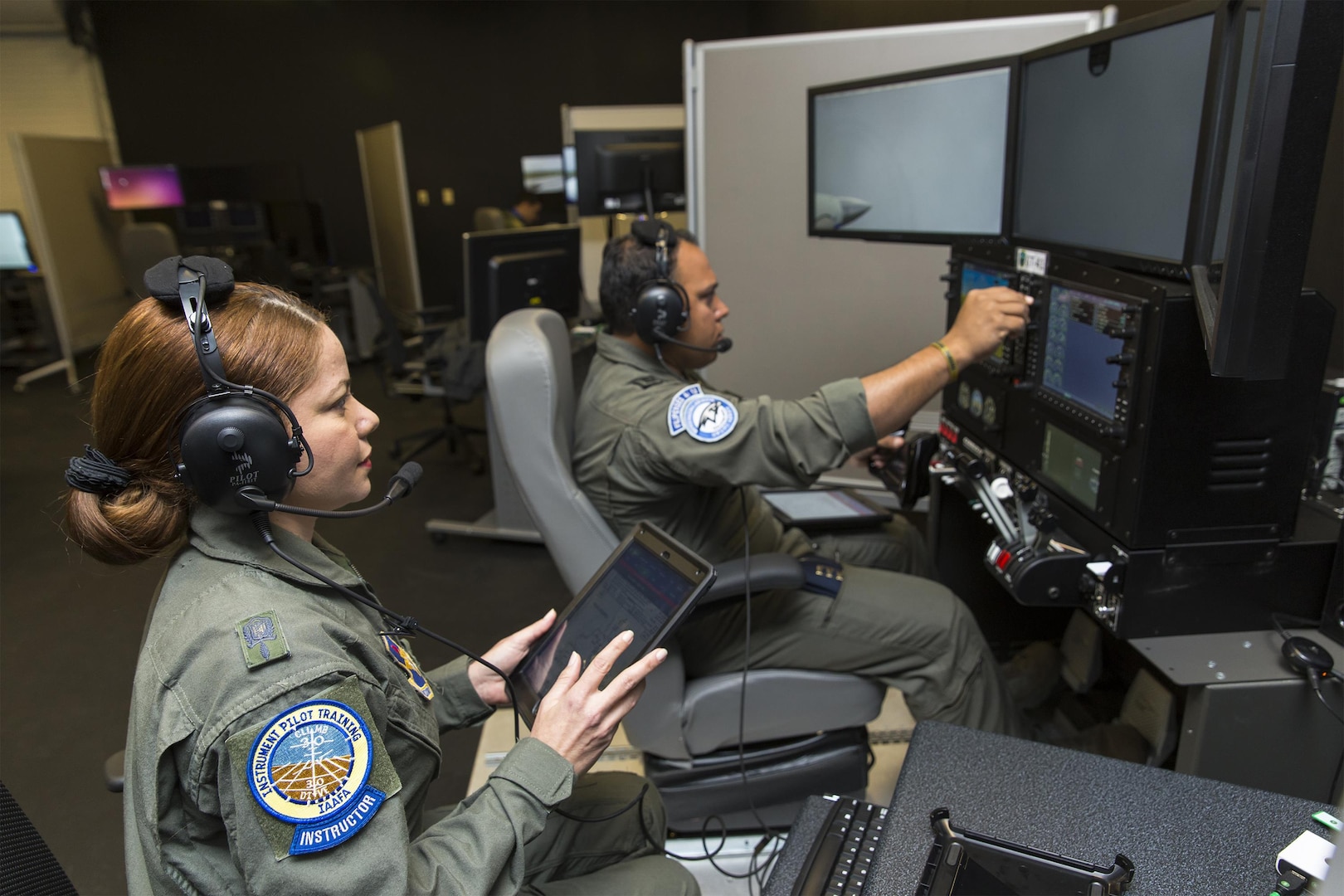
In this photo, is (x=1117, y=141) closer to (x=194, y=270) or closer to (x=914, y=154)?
(x=914, y=154)

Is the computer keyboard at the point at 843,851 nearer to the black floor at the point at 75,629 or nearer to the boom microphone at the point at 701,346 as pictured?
the black floor at the point at 75,629

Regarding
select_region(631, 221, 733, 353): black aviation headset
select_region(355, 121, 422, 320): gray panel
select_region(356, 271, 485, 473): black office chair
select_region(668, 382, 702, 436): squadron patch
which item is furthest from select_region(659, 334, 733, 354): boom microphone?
select_region(355, 121, 422, 320): gray panel

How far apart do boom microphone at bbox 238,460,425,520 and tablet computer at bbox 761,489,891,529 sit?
44.9 inches

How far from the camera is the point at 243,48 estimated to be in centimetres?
677

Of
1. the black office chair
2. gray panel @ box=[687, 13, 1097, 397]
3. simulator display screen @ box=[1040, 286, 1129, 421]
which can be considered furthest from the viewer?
the black office chair

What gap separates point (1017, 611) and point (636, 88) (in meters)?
5.64

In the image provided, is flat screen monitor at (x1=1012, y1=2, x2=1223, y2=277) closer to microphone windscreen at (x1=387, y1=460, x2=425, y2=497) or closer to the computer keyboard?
the computer keyboard

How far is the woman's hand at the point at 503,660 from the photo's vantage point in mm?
1104

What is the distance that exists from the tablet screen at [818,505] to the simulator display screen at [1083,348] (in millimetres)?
720

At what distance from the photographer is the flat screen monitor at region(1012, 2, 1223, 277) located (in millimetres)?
1048

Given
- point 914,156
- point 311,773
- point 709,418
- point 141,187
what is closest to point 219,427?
point 311,773

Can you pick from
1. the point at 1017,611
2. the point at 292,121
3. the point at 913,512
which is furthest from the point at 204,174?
the point at 1017,611

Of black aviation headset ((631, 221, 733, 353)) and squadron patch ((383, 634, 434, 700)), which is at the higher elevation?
black aviation headset ((631, 221, 733, 353))

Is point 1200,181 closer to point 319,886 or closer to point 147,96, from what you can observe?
point 319,886
